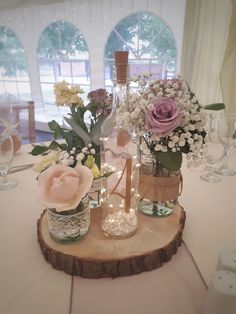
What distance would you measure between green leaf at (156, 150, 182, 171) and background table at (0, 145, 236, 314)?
21cm

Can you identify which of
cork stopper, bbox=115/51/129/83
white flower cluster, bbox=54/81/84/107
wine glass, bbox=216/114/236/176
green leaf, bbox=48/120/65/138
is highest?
cork stopper, bbox=115/51/129/83

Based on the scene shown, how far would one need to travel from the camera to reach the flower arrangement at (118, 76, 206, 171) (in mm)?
667

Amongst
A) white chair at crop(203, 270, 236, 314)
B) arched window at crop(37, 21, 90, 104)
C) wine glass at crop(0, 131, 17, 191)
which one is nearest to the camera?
white chair at crop(203, 270, 236, 314)

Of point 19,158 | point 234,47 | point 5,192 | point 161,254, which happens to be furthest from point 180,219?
point 234,47

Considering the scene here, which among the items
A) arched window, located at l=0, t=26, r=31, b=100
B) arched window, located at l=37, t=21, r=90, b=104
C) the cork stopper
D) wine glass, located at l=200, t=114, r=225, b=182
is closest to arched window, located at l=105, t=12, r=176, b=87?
arched window, located at l=37, t=21, r=90, b=104

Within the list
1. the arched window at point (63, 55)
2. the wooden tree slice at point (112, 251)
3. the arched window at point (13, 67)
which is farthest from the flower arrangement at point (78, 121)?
the arched window at point (13, 67)

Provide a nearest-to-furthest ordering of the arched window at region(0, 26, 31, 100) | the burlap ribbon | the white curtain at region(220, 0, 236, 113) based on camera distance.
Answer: the burlap ribbon
the white curtain at region(220, 0, 236, 113)
the arched window at region(0, 26, 31, 100)

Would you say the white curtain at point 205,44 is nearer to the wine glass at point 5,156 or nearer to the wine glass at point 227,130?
the wine glass at point 227,130

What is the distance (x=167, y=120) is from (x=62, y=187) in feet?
1.01

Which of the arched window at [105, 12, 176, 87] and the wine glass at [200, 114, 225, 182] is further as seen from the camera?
the arched window at [105, 12, 176, 87]

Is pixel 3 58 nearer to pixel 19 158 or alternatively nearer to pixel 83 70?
pixel 83 70

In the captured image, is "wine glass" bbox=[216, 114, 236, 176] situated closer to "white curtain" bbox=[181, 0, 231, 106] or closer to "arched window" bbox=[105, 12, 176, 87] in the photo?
"white curtain" bbox=[181, 0, 231, 106]

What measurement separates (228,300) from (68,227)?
15.2 inches

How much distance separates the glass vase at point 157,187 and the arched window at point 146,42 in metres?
2.66
